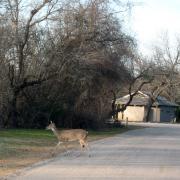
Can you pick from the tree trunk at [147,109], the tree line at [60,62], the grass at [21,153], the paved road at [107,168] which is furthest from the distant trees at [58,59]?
the tree trunk at [147,109]

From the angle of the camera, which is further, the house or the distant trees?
the house

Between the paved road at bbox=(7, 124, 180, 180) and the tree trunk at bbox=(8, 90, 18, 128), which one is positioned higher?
the tree trunk at bbox=(8, 90, 18, 128)

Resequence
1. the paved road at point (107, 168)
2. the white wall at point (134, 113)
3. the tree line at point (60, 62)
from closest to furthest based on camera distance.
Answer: the paved road at point (107, 168), the tree line at point (60, 62), the white wall at point (134, 113)

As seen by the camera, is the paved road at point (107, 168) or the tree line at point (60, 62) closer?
the paved road at point (107, 168)

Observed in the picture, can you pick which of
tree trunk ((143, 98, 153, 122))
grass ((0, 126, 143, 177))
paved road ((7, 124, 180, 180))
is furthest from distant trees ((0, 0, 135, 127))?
tree trunk ((143, 98, 153, 122))

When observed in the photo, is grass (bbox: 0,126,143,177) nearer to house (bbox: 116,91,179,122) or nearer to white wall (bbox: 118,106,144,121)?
house (bbox: 116,91,179,122)

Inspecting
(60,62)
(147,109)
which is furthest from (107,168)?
(147,109)

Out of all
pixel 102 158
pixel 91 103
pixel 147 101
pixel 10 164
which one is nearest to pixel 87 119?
pixel 91 103

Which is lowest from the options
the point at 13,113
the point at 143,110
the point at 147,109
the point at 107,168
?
the point at 107,168

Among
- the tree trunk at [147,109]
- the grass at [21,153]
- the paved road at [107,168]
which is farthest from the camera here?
the tree trunk at [147,109]

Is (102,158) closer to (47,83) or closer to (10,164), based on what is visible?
(10,164)

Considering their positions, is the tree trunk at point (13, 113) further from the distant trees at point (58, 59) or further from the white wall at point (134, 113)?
the white wall at point (134, 113)

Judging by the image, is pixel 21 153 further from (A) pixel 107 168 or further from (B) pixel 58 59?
(B) pixel 58 59

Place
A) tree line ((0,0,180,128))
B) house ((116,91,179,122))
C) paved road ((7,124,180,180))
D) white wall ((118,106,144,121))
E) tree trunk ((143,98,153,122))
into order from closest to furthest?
paved road ((7,124,180,180)) < tree line ((0,0,180,128)) < tree trunk ((143,98,153,122)) < house ((116,91,179,122)) < white wall ((118,106,144,121))
